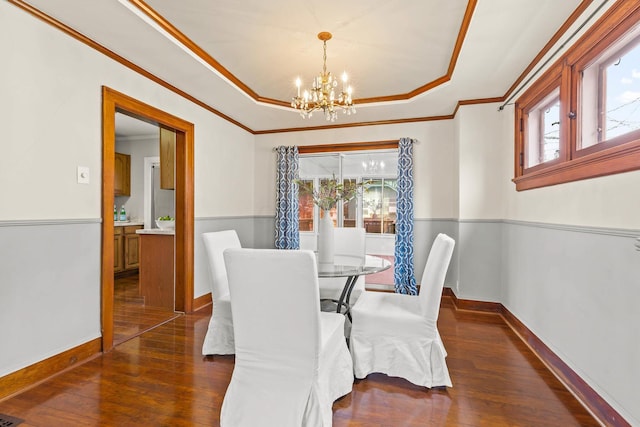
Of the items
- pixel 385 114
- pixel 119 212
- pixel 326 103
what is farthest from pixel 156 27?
pixel 119 212

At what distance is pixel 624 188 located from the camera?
5.57ft

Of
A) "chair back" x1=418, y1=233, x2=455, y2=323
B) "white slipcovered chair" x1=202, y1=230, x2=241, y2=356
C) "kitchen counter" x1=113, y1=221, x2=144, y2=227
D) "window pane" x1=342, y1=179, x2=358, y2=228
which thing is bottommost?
"white slipcovered chair" x1=202, y1=230, x2=241, y2=356

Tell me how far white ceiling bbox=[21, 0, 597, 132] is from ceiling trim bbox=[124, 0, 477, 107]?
0.05 ft

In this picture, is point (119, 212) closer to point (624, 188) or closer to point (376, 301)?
point (376, 301)

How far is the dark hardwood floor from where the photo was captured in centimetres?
180

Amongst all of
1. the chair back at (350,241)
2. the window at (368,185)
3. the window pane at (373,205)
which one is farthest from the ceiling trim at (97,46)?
the window pane at (373,205)

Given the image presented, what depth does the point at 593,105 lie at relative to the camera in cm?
213

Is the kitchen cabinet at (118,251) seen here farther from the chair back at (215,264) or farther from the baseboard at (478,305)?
the baseboard at (478,305)

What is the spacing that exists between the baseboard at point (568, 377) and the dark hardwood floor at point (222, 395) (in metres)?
0.05

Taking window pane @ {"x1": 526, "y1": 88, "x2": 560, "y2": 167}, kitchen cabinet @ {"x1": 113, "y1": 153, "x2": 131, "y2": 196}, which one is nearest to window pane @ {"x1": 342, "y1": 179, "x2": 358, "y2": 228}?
window pane @ {"x1": 526, "y1": 88, "x2": 560, "y2": 167}

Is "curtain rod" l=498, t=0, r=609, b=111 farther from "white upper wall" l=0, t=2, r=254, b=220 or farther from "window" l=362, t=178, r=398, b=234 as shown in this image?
"white upper wall" l=0, t=2, r=254, b=220

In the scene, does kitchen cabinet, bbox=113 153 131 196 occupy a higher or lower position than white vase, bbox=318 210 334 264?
higher

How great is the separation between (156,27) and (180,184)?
1698 millimetres

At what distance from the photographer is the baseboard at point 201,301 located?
377 cm
